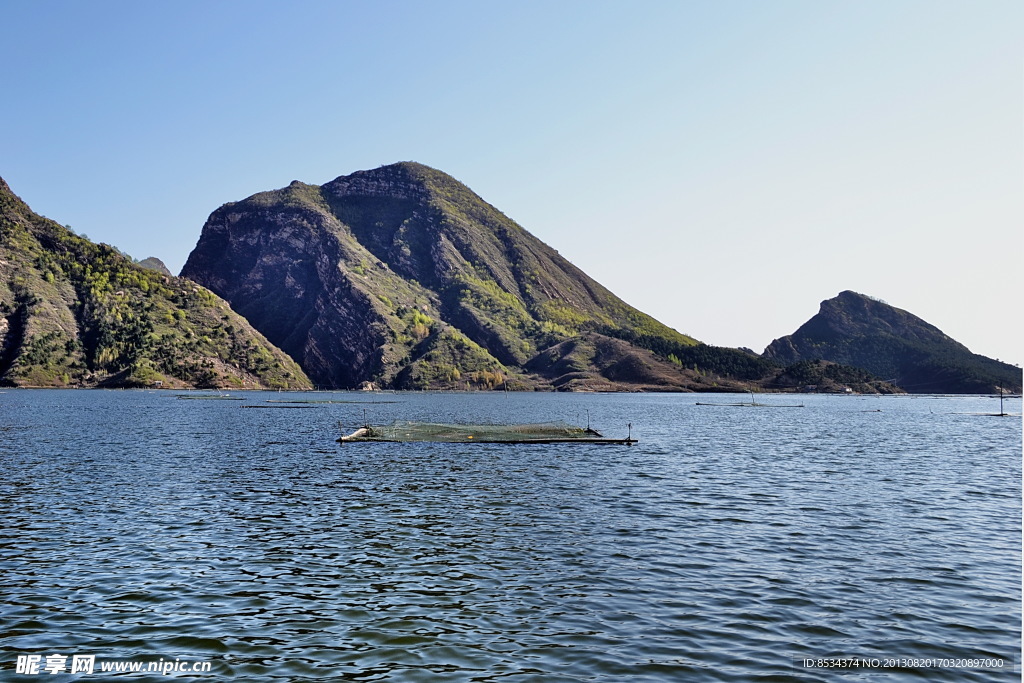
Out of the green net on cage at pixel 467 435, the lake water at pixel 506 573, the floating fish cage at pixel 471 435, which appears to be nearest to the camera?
the lake water at pixel 506 573

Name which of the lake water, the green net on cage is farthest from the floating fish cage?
the lake water

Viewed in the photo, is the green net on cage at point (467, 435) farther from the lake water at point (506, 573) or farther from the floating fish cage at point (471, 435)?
the lake water at point (506, 573)

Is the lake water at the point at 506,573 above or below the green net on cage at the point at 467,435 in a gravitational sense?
above

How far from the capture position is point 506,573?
88.3ft

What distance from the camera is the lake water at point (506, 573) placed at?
18828 millimetres

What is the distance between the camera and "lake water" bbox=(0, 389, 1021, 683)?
1883 cm

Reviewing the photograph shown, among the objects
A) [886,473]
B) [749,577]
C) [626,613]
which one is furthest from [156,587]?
[886,473]

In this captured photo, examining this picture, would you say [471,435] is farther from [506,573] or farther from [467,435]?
[506,573]

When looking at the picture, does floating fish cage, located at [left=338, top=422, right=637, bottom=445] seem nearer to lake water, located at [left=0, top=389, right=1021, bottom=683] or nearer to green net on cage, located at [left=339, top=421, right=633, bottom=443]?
green net on cage, located at [left=339, top=421, right=633, bottom=443]

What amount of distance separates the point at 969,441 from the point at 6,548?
113848 mm

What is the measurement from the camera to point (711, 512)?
39.9 metres

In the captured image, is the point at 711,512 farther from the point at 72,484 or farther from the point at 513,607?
the point at 72,484

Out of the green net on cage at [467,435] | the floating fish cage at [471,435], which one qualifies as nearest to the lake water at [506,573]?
the floating fish cage at [471,435]

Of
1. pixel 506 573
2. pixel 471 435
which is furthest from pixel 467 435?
pixel 506 573
